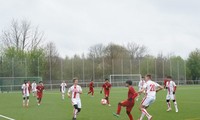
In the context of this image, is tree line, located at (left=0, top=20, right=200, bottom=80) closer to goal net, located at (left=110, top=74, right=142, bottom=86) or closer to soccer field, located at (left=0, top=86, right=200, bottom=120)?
goal net, located at (left=110, top=74, right=142, bottom=86)

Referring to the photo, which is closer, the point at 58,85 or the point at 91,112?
the point at 91,112

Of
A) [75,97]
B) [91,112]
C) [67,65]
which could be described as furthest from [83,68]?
[75,97]

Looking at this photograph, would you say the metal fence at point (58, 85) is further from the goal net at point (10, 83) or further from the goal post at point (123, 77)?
the goal post at point (123, 77)

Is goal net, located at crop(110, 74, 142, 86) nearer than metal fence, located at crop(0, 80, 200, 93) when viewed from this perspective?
No

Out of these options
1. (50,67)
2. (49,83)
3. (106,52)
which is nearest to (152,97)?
(49,83)

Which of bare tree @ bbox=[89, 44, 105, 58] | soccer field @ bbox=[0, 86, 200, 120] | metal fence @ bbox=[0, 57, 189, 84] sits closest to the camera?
soccer field @ bbox=[0, 86, 200, 120]

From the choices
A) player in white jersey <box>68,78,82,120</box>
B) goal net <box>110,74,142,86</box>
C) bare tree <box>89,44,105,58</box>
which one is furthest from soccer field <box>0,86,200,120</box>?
bare tree <box>89,44,105,58</box>

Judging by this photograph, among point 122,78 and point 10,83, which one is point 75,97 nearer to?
point 10,83

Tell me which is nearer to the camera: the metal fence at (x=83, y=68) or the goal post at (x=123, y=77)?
the metal fence at (x=83, y=68)

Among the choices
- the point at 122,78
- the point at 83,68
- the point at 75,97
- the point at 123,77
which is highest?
the point at 83,68

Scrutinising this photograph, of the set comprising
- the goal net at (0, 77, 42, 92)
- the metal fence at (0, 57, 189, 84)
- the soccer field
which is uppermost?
the metal fence at (0, 57, 189, 84)

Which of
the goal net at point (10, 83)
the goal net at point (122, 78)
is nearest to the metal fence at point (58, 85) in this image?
the goal net at point (10, 83)

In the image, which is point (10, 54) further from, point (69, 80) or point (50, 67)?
point (69, 80)

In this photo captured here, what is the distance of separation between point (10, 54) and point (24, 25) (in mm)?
10274
